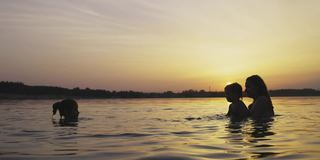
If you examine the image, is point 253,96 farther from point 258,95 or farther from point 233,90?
point 233,90

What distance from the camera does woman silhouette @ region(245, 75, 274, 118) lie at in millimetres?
12453

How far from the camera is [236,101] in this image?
42.1 feet

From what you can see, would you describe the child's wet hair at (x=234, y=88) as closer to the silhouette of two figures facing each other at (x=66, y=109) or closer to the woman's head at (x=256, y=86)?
the woman's head at (x=256, y=86)

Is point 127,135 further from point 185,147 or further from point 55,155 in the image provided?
point 55,155

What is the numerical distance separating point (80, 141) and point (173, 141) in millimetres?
1760

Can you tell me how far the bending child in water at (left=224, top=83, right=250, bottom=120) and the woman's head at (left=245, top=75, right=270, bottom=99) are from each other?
0.98 feet

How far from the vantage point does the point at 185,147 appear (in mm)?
6840

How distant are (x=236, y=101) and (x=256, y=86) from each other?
0.79m

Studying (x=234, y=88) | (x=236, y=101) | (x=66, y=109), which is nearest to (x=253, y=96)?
(x=236, y=101)

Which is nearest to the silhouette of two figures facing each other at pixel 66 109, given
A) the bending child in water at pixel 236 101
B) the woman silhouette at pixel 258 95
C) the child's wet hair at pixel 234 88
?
the bending child in water at pixel 236 101

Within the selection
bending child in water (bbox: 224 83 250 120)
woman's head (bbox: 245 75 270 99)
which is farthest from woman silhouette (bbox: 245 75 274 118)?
bending child in water (bbox: 224 83 250 120)

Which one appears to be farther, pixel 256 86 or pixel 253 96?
pixel 253 96

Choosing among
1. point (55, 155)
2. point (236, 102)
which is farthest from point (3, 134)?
point (236, 102)

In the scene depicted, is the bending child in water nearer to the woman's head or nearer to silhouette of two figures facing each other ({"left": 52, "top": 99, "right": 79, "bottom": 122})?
the woman's head
